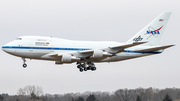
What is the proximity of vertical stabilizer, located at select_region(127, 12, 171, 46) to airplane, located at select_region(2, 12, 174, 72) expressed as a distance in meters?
2.34

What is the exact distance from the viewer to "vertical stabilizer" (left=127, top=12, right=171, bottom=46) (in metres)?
71.2

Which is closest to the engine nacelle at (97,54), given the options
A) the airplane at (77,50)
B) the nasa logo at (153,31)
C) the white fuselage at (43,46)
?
the airplane at (77,50)

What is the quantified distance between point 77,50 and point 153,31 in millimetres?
17709

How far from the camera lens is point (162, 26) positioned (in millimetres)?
73000

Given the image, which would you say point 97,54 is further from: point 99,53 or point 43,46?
point 43,46

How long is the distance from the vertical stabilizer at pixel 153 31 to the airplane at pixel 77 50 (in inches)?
92.1

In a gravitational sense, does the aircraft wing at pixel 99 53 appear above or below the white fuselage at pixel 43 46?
below

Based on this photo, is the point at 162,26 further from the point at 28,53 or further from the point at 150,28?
the point at 28,53

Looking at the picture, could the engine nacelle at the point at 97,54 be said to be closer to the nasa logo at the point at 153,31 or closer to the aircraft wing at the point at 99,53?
the aircraft wing at the point at 99,53

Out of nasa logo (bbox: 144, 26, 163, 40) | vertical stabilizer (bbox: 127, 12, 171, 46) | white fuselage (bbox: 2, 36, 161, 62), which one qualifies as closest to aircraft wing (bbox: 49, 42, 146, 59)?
white fuselage (bbox: 2, 36, 161, 62)

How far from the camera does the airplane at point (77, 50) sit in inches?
2467

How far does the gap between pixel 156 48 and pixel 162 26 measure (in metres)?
7.97

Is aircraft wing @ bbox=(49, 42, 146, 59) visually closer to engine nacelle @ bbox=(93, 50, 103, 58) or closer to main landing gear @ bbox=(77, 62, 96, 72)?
engine nacelle @ bbox=(93, 50, 103, 58)

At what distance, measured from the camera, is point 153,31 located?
7244 centimetres
